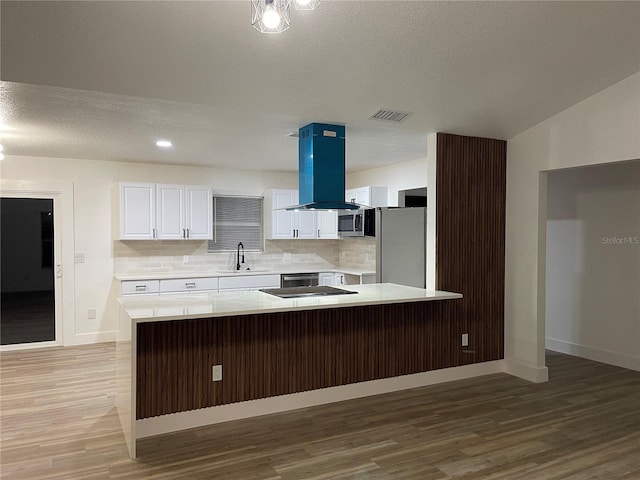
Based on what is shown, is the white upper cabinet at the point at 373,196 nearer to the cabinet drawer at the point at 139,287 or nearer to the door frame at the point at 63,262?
the cabinet drawer at the point at 139,287

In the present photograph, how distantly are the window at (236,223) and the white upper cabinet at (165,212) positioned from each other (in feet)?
1.45

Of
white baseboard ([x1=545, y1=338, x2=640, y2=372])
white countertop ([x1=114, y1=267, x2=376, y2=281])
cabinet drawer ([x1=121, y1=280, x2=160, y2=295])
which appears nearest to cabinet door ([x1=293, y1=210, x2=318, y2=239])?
white countertop ([x1=114, y1=267, x2=376, y2=281])

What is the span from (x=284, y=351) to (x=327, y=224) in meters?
3.37

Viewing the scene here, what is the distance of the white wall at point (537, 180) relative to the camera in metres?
3.73

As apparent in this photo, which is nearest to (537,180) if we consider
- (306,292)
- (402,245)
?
(402,245)

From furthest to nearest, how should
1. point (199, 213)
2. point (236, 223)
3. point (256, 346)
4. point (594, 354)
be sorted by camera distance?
1. point (236, 223)
2. point (199, 213)
3. point (594, 354)
4. point (256, 346)

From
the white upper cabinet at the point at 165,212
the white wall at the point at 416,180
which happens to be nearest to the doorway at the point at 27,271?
the white upper cabinet at the point at 165,212

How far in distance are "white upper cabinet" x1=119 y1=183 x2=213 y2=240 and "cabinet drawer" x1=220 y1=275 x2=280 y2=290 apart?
0.67m

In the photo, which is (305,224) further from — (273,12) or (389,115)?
(273,12)

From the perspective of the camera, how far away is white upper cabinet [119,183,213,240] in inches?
227

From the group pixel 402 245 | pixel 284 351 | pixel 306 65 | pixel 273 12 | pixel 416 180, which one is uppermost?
pixel 306 65

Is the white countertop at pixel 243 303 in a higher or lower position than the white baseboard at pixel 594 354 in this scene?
higher

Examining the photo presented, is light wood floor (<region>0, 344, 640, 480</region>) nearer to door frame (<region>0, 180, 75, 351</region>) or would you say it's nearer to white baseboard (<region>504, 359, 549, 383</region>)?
white baseboard (<region>504, 359, 549, 383</region>)

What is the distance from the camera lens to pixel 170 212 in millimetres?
6000
